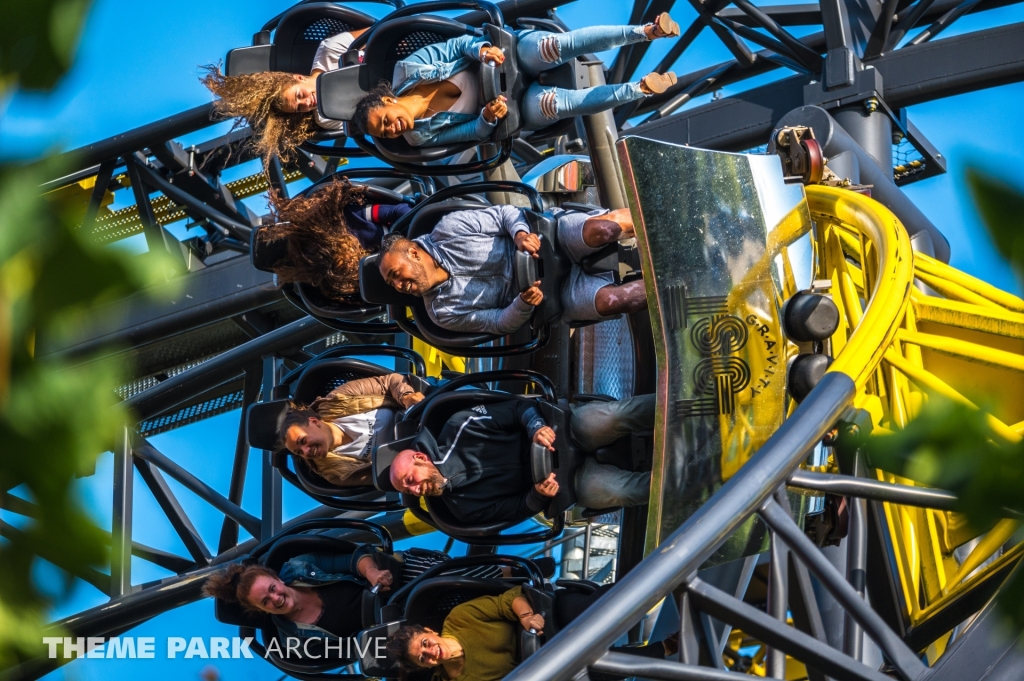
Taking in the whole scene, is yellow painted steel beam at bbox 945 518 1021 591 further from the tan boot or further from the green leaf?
the green leaf

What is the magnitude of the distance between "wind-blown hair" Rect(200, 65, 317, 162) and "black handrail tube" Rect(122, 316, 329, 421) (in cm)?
236

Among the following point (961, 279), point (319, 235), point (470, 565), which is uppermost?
point (319, 235)

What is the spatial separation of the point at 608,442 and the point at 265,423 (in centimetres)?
165

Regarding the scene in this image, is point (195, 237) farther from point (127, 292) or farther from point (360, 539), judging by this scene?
point (127, 292)

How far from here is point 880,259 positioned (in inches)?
176

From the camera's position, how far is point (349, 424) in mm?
5660

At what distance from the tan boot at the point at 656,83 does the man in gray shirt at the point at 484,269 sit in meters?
0.47

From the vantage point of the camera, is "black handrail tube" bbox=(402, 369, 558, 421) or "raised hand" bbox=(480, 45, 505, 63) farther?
"raised hand" bbox=(480, 45, 505, 63)

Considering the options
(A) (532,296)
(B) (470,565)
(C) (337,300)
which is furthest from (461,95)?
(B) (470,565)

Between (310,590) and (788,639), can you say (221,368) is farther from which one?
(788,639)

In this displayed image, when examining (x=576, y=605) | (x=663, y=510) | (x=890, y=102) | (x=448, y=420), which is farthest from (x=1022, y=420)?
(x=890, y=102)

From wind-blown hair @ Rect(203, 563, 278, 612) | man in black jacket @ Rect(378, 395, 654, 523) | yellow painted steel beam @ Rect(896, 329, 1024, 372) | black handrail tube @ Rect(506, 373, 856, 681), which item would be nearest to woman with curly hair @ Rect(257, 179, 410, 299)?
man in black jacket @ Rect(378, 395, 654, 523)

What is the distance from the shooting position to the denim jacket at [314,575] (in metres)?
5.75

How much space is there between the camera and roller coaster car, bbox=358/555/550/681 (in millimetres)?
5137
